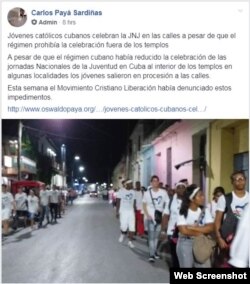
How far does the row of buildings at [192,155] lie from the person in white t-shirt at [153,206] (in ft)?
2.22

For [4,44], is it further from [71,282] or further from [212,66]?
[71,282]

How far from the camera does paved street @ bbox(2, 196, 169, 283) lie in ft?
21.7

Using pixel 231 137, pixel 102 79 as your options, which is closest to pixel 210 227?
pixel 102 79

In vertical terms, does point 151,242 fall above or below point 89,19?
below

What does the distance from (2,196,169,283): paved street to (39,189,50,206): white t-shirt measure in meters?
0.71

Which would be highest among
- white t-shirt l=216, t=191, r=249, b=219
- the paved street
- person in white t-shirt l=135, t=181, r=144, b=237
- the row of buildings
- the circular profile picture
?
the circular profile picture

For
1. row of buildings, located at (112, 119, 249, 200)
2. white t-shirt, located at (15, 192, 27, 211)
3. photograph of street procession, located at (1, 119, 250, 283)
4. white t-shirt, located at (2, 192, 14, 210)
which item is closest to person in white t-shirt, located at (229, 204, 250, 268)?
photograph of street procession, located at (1, 119, 250, 283)

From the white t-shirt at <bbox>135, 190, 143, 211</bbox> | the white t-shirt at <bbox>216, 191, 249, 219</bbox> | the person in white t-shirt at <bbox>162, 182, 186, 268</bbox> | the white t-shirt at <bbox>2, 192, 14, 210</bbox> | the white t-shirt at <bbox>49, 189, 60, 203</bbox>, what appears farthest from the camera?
the white t-shirt at <bbox>135, 190, 143, 211</bbox>

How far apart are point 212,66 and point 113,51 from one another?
892mm

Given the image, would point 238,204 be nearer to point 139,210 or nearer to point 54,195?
point 139,210

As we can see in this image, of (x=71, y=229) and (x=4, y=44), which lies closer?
(x=4, y=44)

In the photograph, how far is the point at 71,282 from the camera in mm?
6223

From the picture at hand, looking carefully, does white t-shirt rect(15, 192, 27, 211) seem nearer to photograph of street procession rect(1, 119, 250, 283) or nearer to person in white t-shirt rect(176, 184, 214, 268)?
photograph of street procession rect(1, 119, 250, 283)

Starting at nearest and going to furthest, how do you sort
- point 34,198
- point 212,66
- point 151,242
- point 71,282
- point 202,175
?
point 212,66, point 71,282, point 151,242, point 202,175, point 34,198
